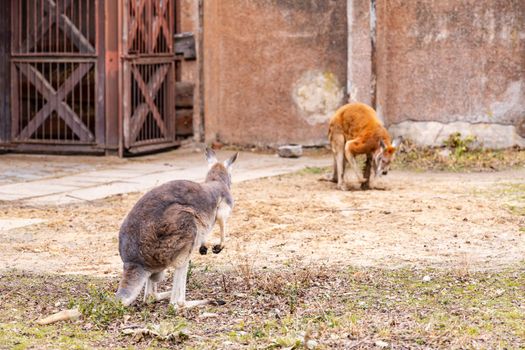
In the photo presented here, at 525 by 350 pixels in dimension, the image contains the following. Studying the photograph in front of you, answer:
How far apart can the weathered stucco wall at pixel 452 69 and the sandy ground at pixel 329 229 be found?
256cm

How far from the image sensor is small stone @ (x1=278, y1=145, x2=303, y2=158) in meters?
15.4

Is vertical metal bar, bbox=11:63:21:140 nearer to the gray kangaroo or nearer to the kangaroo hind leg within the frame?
the gray kangaroo

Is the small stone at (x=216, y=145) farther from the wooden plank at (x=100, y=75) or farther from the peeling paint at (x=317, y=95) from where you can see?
the wooden plank at (x=100, y=75)

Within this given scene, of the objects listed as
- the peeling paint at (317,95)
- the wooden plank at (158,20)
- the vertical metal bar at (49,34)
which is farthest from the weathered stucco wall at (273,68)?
the vertical metal bar at (49,34)

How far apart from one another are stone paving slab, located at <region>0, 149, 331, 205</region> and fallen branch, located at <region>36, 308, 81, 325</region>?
4914 mm

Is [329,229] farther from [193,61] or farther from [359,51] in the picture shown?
[193,61]

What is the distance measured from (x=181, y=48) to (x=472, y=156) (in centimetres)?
452

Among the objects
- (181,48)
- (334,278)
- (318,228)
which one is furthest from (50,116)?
(334,278)

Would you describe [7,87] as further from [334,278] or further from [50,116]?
[334,278]

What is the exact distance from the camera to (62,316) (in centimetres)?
655

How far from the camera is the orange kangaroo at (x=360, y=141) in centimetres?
1215

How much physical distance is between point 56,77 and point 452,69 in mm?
5559

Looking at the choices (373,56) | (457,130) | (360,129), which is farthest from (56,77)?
(457,130)

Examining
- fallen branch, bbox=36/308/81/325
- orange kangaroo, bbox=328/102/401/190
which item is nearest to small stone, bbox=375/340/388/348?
fallen branch, bbox=36/308/81/325
